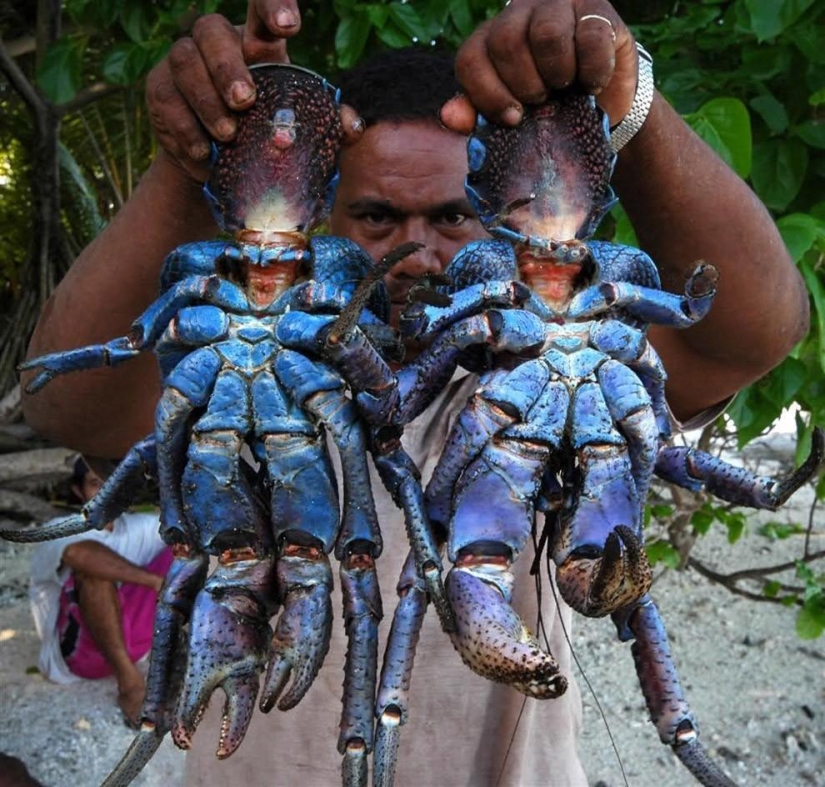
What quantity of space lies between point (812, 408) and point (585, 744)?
2.39 meters

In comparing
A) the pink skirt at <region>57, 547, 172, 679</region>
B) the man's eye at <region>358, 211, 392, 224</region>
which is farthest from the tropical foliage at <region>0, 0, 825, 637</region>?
the pink skirt at <region>57, 547, 172, 679</region>

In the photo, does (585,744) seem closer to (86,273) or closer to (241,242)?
(86,273)

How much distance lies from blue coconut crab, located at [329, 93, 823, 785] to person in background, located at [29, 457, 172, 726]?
349cm

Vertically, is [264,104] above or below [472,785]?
above

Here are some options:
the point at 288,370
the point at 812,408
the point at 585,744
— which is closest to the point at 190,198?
the point at 288,370

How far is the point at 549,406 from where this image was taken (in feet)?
3.79

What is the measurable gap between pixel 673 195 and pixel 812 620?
6.74 ft

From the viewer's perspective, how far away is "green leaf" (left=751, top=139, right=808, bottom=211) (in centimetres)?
225

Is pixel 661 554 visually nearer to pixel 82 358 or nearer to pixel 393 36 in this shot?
pixel 393 36

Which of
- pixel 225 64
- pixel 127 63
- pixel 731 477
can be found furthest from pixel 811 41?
pixel 127 63

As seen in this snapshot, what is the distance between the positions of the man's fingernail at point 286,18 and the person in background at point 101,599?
3494 millimetres

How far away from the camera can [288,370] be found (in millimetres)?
1178

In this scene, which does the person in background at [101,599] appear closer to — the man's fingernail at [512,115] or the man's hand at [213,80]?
the man's hand at [213,80]

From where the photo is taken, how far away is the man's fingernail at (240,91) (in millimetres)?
1220
